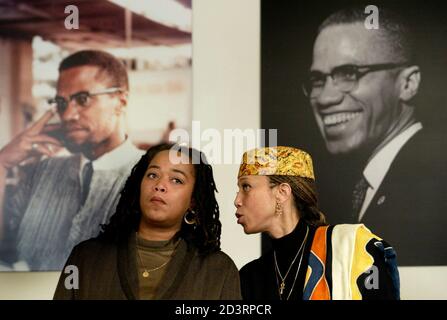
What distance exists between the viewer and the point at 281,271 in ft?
7.19

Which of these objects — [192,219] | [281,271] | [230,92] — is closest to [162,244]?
[192,219]

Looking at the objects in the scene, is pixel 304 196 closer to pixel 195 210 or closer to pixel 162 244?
pixel 195 210

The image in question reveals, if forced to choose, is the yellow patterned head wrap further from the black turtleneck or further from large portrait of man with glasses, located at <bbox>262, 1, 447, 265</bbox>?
large portrait of man with glasses, located at <bbox>262, 1, 447, 265</bbox>

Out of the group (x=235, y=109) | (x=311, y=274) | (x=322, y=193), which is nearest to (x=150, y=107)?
(x=235, y=109)

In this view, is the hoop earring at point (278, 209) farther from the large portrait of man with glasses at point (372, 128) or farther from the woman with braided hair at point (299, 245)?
the large portrait of man with glasses at point (372, 128)

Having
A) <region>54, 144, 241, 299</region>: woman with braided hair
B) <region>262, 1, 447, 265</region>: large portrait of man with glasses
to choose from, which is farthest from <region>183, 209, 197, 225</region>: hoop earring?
<region>262, 1, 447, 265</region>: large portrait of man with glasses

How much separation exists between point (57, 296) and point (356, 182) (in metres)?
1.40

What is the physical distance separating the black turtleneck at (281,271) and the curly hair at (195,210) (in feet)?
0.56

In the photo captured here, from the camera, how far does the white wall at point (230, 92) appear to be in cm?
277

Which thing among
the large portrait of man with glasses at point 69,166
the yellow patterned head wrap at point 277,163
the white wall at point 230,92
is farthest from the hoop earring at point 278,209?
the large portrait of man with glasses at point 69,166

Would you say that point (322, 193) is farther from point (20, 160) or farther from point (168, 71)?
point (20, 160)

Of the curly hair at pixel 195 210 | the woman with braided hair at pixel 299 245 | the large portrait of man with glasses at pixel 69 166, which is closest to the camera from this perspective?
the woman with braided hair at pixel 299 245

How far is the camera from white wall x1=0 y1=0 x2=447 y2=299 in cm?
277

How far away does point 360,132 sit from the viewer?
2.81 metres
